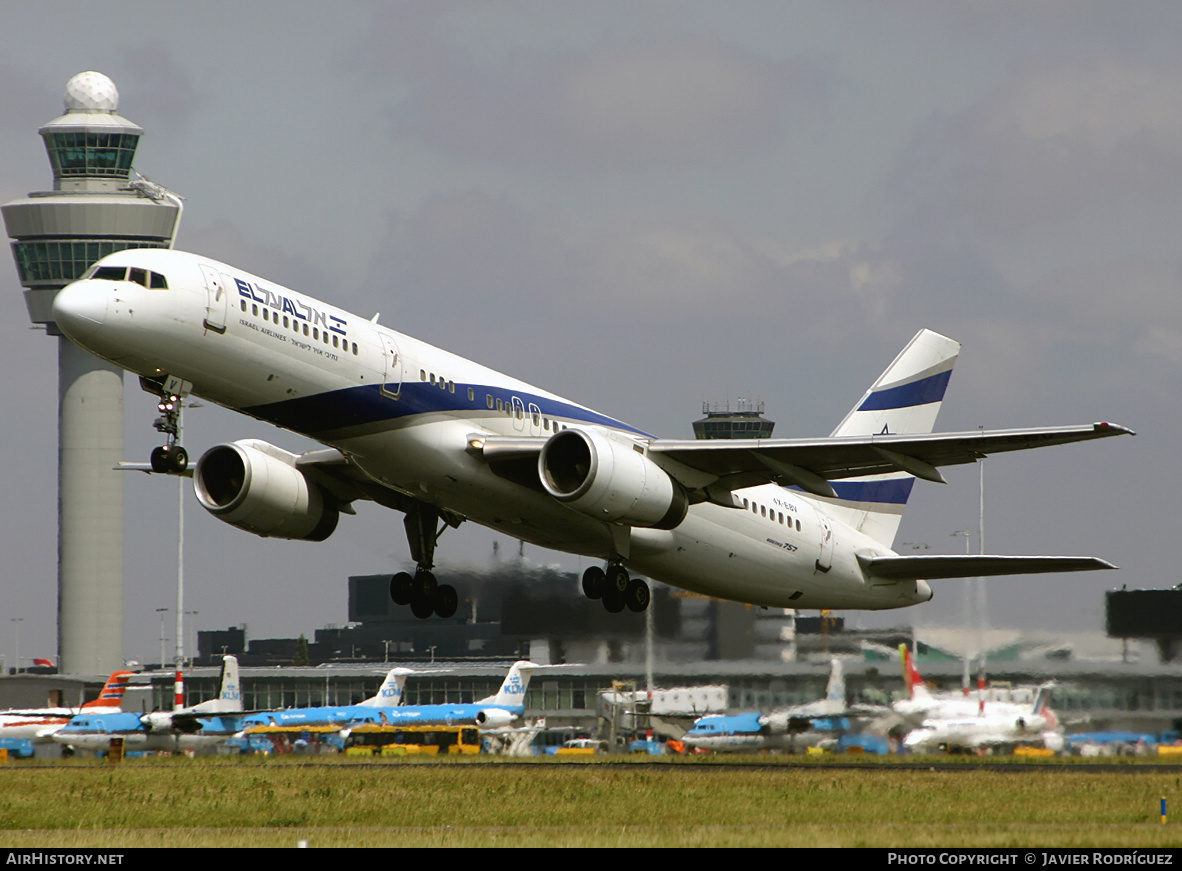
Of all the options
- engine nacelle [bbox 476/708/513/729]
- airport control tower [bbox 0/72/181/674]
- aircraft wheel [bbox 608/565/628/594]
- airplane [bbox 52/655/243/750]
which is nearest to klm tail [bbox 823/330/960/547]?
aircraft wheel [bbox 608/565/628/594]

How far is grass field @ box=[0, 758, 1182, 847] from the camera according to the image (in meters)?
28.8

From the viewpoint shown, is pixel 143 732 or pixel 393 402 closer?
pixel 393 402

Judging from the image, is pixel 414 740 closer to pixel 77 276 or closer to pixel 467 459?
pixel 467 459

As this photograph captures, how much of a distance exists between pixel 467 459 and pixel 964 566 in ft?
44.3

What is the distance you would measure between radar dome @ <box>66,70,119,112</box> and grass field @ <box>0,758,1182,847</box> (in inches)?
4272

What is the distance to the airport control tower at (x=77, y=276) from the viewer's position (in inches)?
5591

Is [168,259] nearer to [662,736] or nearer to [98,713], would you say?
[662,736]

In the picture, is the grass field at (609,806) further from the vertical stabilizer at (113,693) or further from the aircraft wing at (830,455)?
the vertical stabilizer at (113,693)

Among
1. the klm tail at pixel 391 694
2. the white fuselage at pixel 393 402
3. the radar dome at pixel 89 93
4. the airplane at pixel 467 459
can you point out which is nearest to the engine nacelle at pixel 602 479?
the airplane at pixel 467 459

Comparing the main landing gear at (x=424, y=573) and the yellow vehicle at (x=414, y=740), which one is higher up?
the main landing gear at (x=424, y=573)

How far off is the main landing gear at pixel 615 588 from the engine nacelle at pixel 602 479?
3.45m

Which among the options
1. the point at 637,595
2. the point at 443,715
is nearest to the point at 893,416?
the point at 637,595

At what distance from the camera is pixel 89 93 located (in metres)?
148

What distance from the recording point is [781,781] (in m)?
41.2
